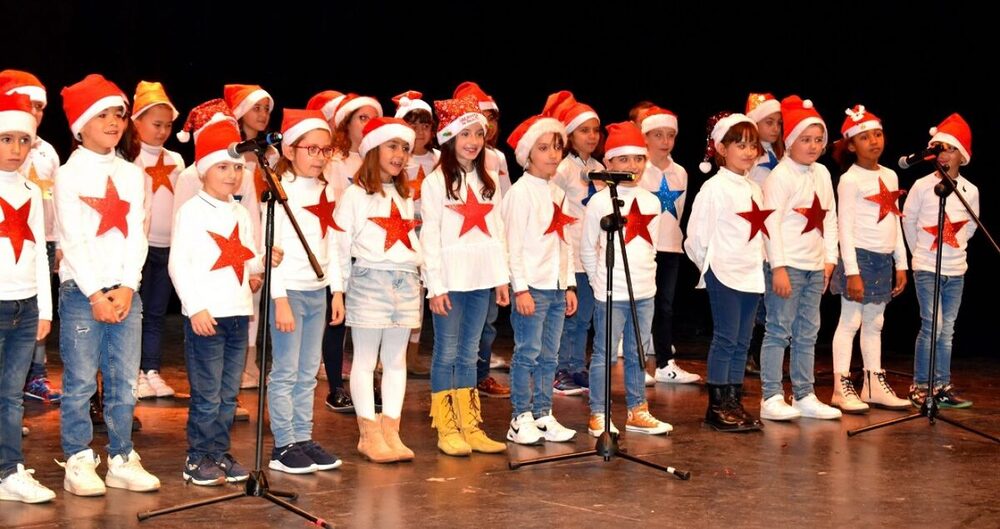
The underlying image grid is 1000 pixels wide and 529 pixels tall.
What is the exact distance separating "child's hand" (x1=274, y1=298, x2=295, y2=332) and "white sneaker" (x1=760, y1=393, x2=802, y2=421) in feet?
7.79

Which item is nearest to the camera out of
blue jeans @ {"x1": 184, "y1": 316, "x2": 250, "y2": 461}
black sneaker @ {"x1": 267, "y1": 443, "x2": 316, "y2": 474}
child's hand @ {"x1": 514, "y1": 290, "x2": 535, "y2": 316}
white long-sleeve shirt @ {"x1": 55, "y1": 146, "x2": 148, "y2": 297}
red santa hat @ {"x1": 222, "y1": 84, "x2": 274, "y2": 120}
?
white long-sleeve shirt @ {"x1": 55, "y1": 146, "x2": 148, "y2": 297}

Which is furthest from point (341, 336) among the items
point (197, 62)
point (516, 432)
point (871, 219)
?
point (197, 62)

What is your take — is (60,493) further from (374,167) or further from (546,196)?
(546,196)

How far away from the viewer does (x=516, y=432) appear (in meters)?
5.14

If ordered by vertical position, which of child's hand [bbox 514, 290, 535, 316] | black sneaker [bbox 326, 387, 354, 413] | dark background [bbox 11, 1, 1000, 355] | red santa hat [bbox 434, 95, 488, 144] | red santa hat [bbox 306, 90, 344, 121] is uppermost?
dark background [bbox 11, 1, 1000, 355]

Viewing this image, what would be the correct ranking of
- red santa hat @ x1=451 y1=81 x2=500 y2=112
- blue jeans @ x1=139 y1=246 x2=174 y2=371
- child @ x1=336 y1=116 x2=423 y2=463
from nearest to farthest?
child @ x1=336 y1=116 x2=423 y2=463 < blue jeans @ x1=139 y1=246 x2=174 y2=371 < red santa hat @ x1=451 y1=81 x2=500 y2=112

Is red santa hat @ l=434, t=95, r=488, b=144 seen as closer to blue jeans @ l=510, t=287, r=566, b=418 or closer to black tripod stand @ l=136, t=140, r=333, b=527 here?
blue jeans @ l=510, t=287, r=566, b=418

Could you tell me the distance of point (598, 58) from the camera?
9.21 m

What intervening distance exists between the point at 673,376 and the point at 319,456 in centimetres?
266

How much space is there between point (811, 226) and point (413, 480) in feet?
7.54

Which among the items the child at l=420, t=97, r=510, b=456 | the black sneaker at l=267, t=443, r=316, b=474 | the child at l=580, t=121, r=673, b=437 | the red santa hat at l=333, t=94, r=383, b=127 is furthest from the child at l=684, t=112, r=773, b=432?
the black sneaker at l=267, t=443, r=316, b=474

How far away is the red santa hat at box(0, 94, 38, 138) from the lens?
158 inches

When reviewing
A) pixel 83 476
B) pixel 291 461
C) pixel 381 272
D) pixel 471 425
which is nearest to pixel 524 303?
pixel 471 425

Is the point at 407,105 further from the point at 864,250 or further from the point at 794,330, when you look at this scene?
the point at 864,250
